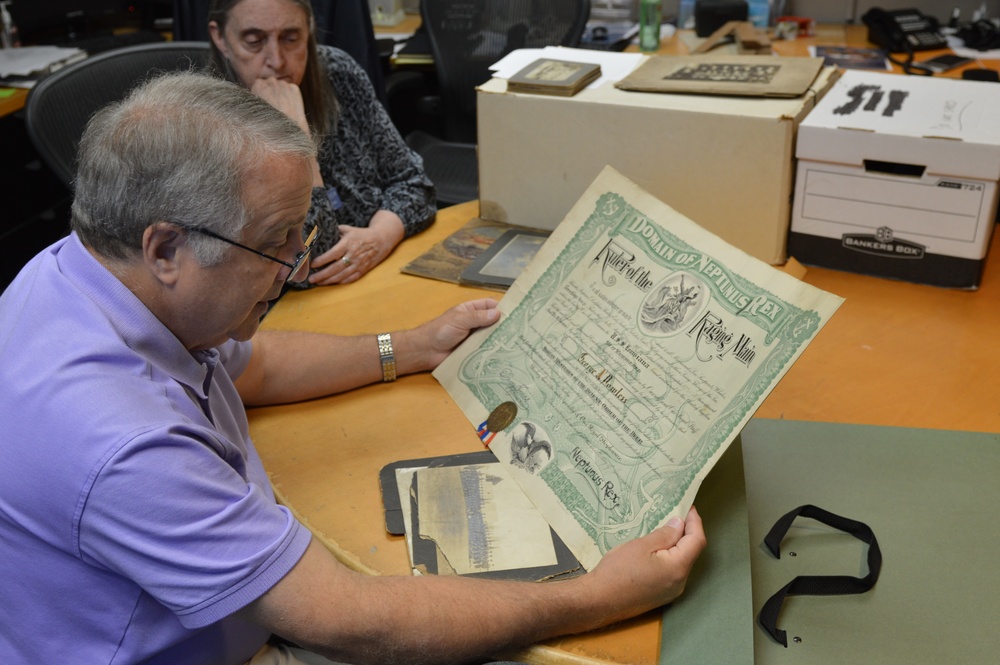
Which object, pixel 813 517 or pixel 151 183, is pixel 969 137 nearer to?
pixel 813 517

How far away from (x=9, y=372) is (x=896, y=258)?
1.28 meters

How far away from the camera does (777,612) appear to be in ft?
2.97

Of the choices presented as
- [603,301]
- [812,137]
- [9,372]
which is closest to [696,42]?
[812,137]

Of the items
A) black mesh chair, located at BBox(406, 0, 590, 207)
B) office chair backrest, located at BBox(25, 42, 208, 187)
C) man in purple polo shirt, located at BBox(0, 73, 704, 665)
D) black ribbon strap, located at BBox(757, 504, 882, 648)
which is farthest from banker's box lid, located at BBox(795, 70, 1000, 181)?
black mesh chair, located at BBox(406, 0, 590, 207)

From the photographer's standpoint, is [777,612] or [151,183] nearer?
[151,183]

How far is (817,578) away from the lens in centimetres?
94

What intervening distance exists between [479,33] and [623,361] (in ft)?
6.63

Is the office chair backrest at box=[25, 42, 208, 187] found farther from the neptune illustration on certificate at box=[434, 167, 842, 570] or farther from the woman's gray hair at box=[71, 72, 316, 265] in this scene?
the neptune illustration on certificate at box=[434, 167, 842, 570]

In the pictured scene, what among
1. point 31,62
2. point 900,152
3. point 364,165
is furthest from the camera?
point 31,62

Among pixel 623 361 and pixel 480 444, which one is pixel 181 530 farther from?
pixel 623 361

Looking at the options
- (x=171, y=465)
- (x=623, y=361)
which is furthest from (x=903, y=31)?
(x=171, y=465)

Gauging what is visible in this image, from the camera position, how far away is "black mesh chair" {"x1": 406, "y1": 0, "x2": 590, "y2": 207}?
269cm

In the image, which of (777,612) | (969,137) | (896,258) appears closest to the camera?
(777,612)

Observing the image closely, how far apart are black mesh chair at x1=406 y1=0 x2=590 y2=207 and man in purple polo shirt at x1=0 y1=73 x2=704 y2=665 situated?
5.83 ft
